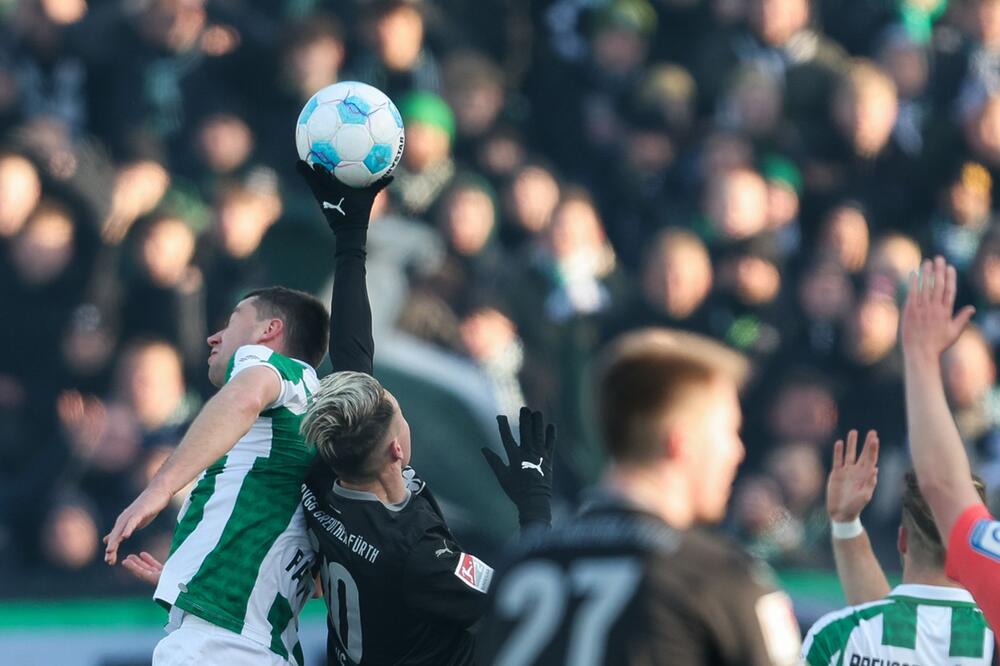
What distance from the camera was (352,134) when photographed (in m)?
5.16

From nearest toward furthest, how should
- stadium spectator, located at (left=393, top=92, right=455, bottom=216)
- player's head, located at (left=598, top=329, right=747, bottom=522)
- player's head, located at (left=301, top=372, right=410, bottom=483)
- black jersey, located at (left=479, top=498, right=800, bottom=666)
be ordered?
1. black jersey, located at (left=479, top=498, right=800, bottom=666)
2. player's head, located at (left=598, top=329, right=747, bottom=522)
3. player's head, located at (left=301, top=372, right=410, bottom=483)
4. stadium spectator, located at (left=393, top=92, right=455, bottom=216)

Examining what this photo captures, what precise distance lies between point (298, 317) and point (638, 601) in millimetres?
2260

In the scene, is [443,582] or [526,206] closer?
[443,582]

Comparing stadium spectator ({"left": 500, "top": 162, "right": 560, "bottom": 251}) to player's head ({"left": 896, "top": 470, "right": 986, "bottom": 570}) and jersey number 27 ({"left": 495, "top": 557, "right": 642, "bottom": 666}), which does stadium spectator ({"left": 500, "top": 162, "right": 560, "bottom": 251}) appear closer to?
player's head ({"left": 896, "top": 470, "right": 986, "bottom": 570})

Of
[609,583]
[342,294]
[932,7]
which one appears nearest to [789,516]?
[932,7]

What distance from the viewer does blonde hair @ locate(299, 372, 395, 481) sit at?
176 inches

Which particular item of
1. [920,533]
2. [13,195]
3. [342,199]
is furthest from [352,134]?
[13,195]

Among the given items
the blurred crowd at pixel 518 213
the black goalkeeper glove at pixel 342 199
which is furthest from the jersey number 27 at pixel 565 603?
the blurred crowd at pixel 518 213

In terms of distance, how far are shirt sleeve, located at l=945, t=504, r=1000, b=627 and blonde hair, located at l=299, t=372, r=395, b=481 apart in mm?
1719

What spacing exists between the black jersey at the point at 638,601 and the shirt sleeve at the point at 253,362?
5.50 feet

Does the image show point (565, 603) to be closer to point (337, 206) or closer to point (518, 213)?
point (337, 206)

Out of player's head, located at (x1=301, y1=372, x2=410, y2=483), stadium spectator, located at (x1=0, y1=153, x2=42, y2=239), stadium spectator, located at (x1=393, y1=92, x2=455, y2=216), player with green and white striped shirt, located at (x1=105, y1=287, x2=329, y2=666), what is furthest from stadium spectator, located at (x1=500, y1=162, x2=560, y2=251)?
player's head, located at (x1=301, y1=372, x2=410, y2=483)

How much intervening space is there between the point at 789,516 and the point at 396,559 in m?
4.50

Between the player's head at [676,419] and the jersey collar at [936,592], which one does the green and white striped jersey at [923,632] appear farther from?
the player's head at [676,419]
